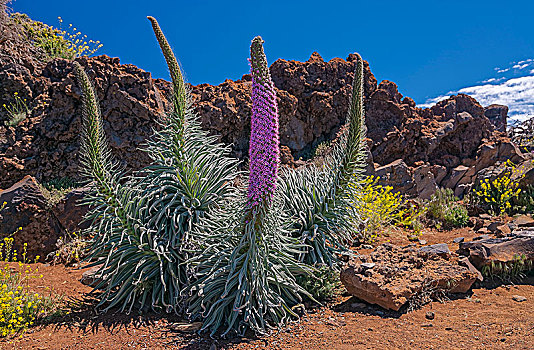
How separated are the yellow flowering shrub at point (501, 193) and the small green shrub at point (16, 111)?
9.71m

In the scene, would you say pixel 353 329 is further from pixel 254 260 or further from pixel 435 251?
pixel 435 251

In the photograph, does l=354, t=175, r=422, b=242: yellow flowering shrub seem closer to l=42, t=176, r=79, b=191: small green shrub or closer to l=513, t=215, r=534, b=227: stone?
l=513, t=215, r=534, b=227: stone

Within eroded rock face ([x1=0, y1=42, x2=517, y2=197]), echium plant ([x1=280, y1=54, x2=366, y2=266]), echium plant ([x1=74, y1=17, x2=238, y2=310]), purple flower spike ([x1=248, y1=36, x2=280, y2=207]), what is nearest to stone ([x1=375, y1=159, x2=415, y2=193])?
eroded rock face ([x1=0, y1=42, x2=517, y2=197])

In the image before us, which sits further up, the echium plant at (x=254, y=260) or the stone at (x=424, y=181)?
the stone at (x=424, y=181)

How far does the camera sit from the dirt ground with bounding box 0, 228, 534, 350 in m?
3.60

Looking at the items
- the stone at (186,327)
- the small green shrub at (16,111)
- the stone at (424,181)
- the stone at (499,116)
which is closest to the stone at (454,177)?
the stone at (424,181)

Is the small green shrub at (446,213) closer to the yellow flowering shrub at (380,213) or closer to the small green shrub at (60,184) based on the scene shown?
the yellow flowering shrub at (380,213)

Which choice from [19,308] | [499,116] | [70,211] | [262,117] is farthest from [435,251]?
[499,116]

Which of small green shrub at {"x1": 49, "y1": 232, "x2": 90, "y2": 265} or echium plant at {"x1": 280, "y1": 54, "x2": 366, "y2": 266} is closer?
echium plant at {"x1": 280, "y1": 54, "x2": 366, "y2": 266}

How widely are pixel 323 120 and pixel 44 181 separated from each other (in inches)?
264

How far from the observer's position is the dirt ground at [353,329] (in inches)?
142

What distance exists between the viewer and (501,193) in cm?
850

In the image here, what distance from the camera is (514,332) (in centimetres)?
357

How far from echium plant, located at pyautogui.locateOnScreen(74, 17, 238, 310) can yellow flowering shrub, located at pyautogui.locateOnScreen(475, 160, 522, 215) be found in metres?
6.34
